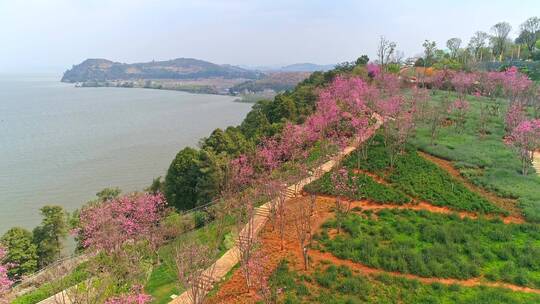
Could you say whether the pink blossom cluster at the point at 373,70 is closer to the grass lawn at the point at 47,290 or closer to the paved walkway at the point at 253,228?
the paved walkway at the point at 253,228

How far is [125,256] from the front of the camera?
11922 mm

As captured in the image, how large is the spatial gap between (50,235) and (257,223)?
473 inches

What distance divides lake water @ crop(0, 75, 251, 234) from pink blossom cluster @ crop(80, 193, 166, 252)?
17469 millimetres

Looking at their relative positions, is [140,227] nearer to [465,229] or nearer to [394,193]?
[394,193]

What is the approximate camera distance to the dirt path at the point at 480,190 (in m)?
16.5

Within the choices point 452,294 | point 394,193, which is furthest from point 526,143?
point 452,294

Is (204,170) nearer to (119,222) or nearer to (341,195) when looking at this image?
(341,195)

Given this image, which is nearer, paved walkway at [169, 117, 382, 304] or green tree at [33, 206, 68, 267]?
paved walkway at [169, 117, 382, 304]

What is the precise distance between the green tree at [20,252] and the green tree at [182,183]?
7903 mm

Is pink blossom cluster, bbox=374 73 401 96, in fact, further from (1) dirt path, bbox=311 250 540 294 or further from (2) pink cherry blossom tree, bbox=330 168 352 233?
(1) dirt path, bbox=311 250 540 294

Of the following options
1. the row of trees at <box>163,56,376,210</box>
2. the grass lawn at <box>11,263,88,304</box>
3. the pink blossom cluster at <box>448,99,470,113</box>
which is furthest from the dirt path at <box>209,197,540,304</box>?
the pink blossom cluster at <box>448,99,470,113</box>

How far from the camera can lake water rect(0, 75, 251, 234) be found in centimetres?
3356

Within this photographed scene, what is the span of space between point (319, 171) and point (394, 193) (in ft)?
14.1

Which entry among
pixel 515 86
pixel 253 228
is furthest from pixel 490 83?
pixel 253 228
